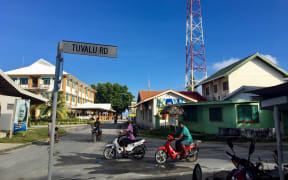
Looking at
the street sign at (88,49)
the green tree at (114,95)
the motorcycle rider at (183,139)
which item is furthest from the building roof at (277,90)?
the green tree at (114,95)

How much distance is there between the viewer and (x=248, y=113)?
1823 cm

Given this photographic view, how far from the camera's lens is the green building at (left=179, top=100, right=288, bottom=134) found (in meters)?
18.2

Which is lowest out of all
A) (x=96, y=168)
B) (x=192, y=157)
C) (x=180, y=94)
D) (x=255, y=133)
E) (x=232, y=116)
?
(x=96, y=168)

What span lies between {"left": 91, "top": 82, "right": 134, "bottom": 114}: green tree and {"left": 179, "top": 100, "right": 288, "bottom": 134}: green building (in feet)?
171

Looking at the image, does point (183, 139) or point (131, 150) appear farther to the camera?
point (131, 150)

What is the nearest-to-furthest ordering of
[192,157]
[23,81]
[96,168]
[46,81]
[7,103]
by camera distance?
1. [96,168]
2. [192,157]
3. [7,103]
4. [46,81]
5. [23,81]

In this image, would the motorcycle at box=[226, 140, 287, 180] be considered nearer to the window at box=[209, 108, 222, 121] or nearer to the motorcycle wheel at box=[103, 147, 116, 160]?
the motorcycle wheel at box=[103, 147, 116, 160]

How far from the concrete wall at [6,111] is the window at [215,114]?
17906 mm

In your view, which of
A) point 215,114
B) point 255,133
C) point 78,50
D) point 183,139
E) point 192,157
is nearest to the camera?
point 78,50

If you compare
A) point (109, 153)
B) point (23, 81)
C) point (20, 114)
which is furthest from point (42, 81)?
point (109, 153)

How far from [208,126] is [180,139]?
13.0 meters

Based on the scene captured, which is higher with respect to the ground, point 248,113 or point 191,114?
point 248,113

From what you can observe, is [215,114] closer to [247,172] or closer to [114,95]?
[247,172]

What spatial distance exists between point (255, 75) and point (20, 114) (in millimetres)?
25745
